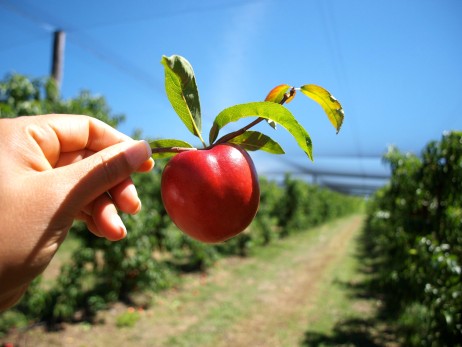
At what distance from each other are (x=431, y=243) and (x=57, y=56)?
6380mm

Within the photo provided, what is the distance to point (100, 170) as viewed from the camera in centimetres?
88

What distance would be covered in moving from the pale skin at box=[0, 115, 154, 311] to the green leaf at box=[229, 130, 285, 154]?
0.81 feet

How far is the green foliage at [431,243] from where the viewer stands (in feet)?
7.79

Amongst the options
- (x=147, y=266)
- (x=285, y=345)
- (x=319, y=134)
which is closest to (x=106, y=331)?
(x=147, y=266)

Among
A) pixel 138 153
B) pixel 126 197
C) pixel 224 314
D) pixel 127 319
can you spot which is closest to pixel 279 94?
pixel 138 153

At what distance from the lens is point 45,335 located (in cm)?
447

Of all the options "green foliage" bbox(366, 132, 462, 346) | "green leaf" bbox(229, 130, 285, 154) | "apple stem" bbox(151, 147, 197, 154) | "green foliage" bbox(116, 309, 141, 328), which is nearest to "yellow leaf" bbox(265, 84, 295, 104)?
"green leaf" bbox(229, 130, 285, 154)

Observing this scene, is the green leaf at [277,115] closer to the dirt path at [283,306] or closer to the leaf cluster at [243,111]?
the leaf cluster at [243,111]

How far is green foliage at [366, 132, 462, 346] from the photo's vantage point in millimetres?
2375

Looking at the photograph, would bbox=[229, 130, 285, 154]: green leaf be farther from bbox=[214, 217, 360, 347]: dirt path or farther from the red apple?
bbox=[214, 217, 360, 347]: dirt path

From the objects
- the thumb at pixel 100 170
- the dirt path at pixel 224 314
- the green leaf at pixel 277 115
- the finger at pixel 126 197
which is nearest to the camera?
the green leaf at pixel 277 115

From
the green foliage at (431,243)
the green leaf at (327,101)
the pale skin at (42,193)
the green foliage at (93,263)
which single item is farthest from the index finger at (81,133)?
the green foliage at (93,263)

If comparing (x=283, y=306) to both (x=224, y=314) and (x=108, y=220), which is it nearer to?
(x=224, y=314)

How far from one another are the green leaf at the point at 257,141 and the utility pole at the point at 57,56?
5712mm
